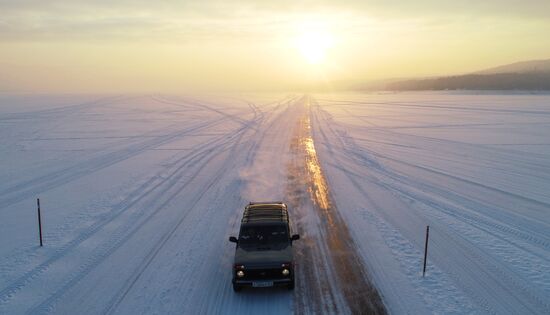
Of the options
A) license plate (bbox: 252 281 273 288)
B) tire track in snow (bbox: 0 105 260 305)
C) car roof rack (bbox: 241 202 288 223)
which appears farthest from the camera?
car roof rack (bbox: 241 202 288 223)

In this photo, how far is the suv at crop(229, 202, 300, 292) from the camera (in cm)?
995

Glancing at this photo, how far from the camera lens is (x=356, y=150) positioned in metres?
29.5

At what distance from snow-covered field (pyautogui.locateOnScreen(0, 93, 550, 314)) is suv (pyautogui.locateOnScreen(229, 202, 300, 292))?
462 millimetres

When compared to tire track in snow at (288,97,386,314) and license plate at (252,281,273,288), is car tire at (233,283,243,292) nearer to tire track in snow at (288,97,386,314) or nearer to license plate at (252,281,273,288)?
license plate at (252,281,273,288)

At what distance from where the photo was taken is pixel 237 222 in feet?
49.9

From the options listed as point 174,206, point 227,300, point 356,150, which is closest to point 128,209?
point 174,206

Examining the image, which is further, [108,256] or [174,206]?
[174,206]

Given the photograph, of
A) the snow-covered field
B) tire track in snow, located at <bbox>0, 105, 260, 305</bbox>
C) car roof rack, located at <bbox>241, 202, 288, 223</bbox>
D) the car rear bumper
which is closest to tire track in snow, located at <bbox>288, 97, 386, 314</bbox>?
the snow-covered field

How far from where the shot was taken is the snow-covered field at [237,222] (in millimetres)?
10023

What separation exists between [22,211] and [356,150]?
2082 cm

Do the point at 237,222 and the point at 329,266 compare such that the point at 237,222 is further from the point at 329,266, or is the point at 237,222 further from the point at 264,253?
the point at 264,253

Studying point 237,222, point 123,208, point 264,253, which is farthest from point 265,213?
point 123,208

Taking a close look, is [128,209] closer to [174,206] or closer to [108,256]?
[174,206]

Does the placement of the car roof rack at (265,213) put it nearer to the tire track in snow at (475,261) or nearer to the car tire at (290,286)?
the car tire at (290,286)
